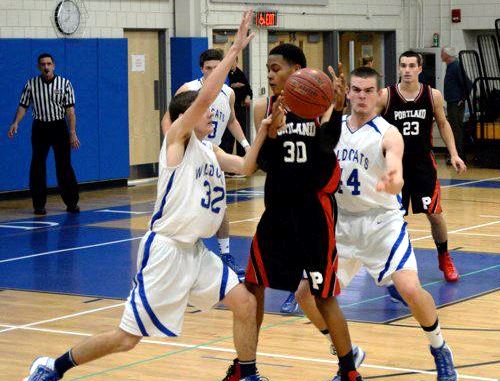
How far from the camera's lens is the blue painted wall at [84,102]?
47.5 feet

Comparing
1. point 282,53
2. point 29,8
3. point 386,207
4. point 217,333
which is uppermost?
point 29,8

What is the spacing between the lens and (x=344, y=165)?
6.41m

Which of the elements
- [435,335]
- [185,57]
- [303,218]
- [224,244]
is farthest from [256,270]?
[185,57]

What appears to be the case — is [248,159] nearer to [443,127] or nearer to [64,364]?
[64,364]

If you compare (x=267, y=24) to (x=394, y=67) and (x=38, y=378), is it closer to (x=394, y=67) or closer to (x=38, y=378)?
(x=394, y=67)

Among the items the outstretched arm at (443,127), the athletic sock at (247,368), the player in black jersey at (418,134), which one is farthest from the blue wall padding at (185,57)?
the athletic sock at (247,368)

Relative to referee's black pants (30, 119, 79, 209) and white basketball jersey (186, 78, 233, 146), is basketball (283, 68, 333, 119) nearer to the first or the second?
white basketball jersey (186, 78, 233, 146)

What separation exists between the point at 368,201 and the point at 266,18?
39.8 ft

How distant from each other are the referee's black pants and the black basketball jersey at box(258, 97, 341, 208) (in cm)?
804

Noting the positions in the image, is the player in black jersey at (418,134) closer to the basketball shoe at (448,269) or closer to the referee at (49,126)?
the basketball shoe at (448,269)

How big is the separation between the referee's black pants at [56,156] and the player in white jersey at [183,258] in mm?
7962

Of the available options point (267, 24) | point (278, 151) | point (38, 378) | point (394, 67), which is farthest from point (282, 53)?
point (394, 67)

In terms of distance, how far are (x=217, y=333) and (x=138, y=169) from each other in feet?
32.3

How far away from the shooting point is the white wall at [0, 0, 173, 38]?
47.9 ft
